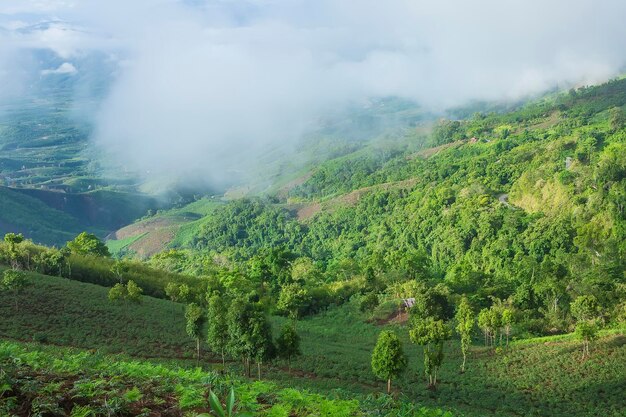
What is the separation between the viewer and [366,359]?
28.9 m

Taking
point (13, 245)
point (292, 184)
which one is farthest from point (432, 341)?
point (292, 184)

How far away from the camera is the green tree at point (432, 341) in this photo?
2409 centimetres

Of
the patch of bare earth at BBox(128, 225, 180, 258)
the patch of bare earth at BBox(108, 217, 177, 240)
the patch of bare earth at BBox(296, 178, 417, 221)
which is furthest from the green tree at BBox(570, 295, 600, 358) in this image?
the patch of bare earth at BBox(108, 217, 177, 240)

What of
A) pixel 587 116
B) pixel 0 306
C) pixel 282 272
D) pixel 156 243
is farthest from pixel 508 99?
pixel 0 306

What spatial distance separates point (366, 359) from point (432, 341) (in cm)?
413

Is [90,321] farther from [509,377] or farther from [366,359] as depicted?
[509,377]

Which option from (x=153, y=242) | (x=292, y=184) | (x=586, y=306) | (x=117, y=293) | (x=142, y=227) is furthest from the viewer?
(x=292, y=184)

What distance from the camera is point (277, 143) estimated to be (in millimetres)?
189000

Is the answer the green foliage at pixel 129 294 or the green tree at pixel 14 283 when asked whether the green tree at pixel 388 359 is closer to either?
the green foliage at pixel 129 294

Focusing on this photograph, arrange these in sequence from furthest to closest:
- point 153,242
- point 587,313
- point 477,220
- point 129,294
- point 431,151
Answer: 1. point 431,151
2. point 153,242
3. point 477,220
4. point 129,294
5. point 587,313

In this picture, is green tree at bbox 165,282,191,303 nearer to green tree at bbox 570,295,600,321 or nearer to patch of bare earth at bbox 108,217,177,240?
green tree at bbox 570,295,600,321

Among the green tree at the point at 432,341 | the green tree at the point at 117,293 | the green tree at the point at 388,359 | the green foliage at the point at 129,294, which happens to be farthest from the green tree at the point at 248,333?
the green foliage at the point at 129,294

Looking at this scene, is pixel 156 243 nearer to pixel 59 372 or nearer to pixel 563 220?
pixel 563 220

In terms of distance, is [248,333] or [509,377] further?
[509,377]
